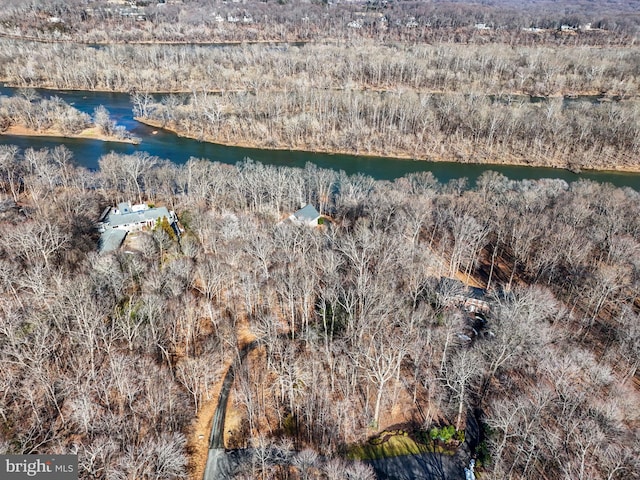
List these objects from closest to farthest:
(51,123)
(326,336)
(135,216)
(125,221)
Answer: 1. (326,336)
2. (125,221)
3. (135,216)
4. (51,123)

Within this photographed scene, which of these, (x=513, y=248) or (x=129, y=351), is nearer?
(x=129, y=351)

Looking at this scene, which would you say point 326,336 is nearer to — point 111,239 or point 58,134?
point 111,239

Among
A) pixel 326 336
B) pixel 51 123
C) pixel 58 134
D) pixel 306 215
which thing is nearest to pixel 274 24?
pixel 51 123

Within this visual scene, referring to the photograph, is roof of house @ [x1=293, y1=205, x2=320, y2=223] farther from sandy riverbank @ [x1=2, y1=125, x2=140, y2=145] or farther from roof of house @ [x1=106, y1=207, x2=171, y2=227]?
sandy riverbank @ [x1=2, y1=125, x2=140, y2=145]

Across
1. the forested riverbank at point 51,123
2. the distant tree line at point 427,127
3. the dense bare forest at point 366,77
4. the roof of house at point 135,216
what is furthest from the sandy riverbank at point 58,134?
the roof of house at point 135,216

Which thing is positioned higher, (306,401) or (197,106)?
(197,106)

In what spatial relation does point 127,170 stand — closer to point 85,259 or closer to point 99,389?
point 85,259

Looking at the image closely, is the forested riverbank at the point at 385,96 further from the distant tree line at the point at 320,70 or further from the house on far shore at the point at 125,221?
the house on far shore at the point at 125,221

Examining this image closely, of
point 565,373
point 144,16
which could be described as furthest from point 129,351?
point 144,16
